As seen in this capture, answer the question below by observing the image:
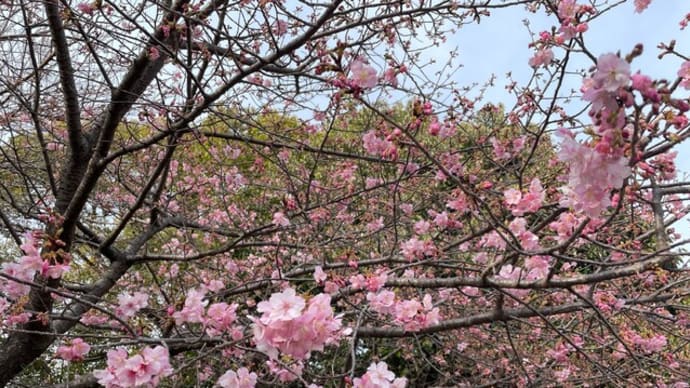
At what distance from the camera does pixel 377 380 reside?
183cm

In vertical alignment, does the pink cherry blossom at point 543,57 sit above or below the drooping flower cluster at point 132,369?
above

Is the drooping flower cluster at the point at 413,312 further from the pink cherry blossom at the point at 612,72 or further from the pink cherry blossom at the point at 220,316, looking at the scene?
the pink cherry blossom at the point at 612,72

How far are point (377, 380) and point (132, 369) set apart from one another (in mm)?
788

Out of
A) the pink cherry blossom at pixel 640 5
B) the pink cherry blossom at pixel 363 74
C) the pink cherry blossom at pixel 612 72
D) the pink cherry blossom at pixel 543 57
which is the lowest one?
the pink cherry blossom at pixel 612 72

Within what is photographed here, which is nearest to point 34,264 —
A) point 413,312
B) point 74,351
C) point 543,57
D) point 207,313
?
point 74,351

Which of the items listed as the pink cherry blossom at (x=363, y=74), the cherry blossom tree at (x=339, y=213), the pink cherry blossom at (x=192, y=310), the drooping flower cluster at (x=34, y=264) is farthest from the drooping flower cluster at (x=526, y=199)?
the drooping flower cluster at (x=34, y=264)

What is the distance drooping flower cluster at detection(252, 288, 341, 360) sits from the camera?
55.9 inches

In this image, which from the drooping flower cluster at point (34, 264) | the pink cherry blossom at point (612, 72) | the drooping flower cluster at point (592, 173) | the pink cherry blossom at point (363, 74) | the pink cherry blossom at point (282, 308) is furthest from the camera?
the drooping flower cluster at point (34, 264)

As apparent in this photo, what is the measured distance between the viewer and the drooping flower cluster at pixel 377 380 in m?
1.80

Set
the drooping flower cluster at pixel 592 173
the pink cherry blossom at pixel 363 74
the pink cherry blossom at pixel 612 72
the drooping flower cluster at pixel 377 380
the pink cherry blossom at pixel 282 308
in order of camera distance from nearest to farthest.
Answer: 1. the pink cherry blossom at pixel 612 72
2. the drooping flower cluster at pixel 592 173
3. the pink cherry blossom at pixel 282 308
4. the pink cherry blossom at pixel 363 74
5. the drooping flower cluster at pixel 377 380

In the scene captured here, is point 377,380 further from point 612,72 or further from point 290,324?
point 612,72

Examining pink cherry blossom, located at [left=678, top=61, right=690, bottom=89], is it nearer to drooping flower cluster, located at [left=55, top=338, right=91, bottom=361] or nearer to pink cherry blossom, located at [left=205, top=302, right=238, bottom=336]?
pink cherry blossom, located at [left=205, top=302, right=238, bottom=336]

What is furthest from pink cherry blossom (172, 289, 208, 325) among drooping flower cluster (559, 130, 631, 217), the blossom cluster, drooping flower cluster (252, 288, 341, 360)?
drooping flower cluster (559, 130, 631, 217)

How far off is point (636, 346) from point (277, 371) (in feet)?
7.09
